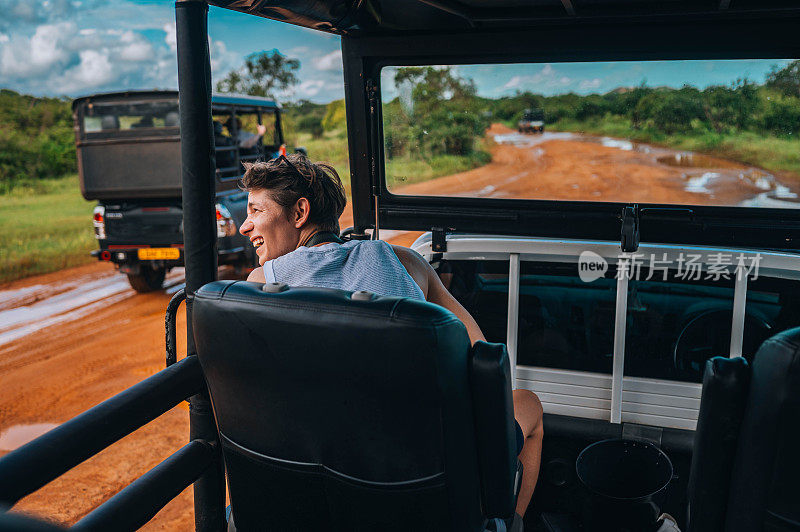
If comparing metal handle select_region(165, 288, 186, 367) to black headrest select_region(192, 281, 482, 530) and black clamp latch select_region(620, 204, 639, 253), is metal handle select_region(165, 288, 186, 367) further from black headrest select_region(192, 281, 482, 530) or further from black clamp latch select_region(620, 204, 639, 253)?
black clamp latch select_region(620, 204, 639, 253)

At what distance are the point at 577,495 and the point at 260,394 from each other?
1887 mm

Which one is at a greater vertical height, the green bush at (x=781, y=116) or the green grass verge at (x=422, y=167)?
the green bush at (x=781, y=116)

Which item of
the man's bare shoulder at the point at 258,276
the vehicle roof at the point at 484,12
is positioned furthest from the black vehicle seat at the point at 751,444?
the vehicle roof at the point at 484,12

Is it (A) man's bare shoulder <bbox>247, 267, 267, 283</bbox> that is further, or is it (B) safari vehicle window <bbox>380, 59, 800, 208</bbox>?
(B) safari vehicle window <bbox>380, 59, 800, 208</bbox>

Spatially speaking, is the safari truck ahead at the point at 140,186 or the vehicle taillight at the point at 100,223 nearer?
the safari truck ahead at the point at 140,186

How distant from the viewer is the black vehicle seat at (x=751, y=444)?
1.36 metres

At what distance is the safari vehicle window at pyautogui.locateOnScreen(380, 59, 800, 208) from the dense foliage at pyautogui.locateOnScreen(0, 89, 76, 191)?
57.4 ft

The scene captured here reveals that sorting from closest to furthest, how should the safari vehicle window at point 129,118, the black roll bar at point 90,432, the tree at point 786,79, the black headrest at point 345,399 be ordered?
the black roll bar at point 90,432 < the black headrest at point 345,399 < the tree at point 786,79 < the safari vehicle window at point 129,118

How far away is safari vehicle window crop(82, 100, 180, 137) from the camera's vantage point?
922 cm

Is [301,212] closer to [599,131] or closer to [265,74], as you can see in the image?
[599,131]

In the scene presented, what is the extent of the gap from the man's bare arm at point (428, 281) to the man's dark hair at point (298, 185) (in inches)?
10.4

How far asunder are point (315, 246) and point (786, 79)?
2014 millimetres

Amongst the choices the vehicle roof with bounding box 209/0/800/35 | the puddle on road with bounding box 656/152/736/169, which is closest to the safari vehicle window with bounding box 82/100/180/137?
the vehicle roof with bounding box 209/0/800/35

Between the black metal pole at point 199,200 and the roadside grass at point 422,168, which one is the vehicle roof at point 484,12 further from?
the roadside grass at point 422,168
